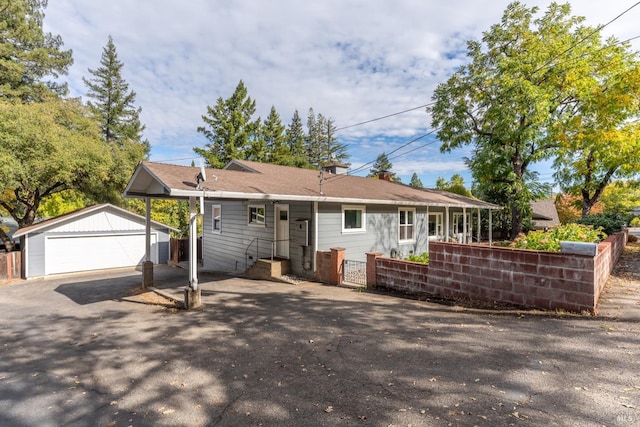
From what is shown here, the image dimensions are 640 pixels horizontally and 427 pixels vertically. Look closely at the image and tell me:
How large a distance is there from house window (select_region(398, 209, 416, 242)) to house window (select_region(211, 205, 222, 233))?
26.9ft

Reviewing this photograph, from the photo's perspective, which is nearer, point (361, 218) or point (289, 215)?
point (289, 215)

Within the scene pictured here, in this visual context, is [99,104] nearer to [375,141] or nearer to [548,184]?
[375,141]

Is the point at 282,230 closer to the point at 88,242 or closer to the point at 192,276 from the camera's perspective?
the point at 192,276

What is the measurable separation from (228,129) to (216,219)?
17.9 m

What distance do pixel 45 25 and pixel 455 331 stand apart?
99.3 feet

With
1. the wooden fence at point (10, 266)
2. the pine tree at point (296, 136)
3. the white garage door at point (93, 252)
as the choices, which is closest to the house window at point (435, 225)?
the white garage door at point (93, 252)

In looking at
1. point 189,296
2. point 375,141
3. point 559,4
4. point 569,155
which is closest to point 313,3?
point 189,296

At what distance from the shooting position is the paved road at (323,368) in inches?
120

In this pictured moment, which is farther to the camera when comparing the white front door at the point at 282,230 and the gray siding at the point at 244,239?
the white front door at the point at 282,230

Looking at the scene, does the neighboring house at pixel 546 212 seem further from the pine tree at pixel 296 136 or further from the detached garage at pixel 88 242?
the detached garage at pixel 88 242

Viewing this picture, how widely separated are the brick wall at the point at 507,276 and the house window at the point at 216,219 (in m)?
9.09

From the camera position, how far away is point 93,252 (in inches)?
574

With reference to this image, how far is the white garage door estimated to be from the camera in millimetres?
13578

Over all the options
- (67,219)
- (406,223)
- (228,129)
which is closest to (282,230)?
(406,223)
